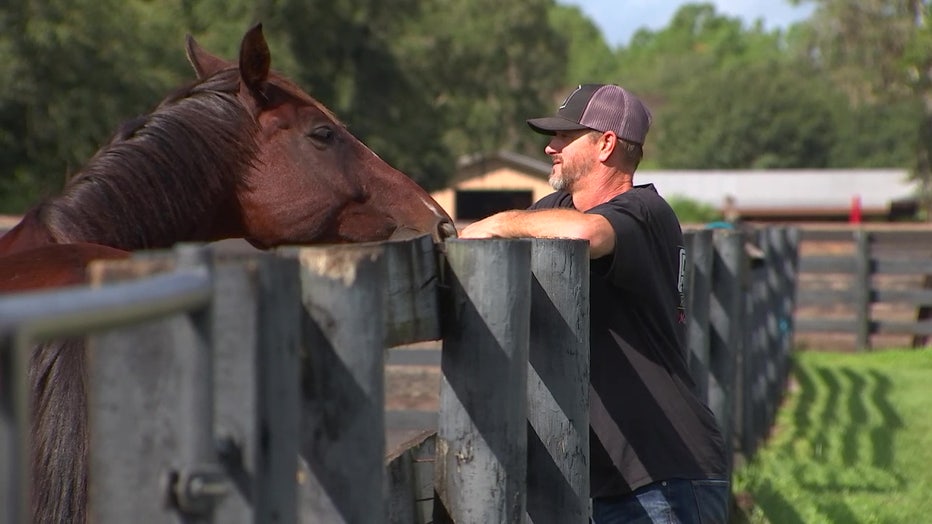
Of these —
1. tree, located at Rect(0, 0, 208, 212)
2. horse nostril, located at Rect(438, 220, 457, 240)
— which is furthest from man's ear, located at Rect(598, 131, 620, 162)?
tree, located at Rect(0, 0, 208, 212)

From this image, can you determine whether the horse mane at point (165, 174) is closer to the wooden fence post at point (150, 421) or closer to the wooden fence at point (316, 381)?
the wooden fence at point (316, 381)

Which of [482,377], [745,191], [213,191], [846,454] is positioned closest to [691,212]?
[745,191]

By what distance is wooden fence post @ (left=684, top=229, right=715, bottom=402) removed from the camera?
17.6 feet

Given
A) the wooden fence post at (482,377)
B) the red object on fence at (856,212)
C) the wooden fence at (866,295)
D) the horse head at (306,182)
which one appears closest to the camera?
the wooden fence post at (482,377)

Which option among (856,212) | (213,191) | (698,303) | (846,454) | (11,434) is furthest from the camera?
(856,212)

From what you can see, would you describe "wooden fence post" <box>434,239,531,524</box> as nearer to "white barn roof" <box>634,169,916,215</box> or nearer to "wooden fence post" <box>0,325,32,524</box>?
"wooden fence post" <box>0,325,32,524</box>

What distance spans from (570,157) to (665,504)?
99 centimetres

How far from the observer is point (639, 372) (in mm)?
3242

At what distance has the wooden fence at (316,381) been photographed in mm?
1434

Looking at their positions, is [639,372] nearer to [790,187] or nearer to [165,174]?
[165,174]

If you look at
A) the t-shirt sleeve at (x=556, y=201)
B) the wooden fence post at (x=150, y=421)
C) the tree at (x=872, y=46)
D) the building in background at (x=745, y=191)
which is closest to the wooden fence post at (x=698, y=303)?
the t-shirt sleeve at (x=556, y=201)

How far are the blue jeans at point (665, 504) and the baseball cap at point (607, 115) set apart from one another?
947mm

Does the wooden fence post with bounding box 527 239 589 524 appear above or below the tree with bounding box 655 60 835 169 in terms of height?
below

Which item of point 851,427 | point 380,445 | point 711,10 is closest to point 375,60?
point 851,427
